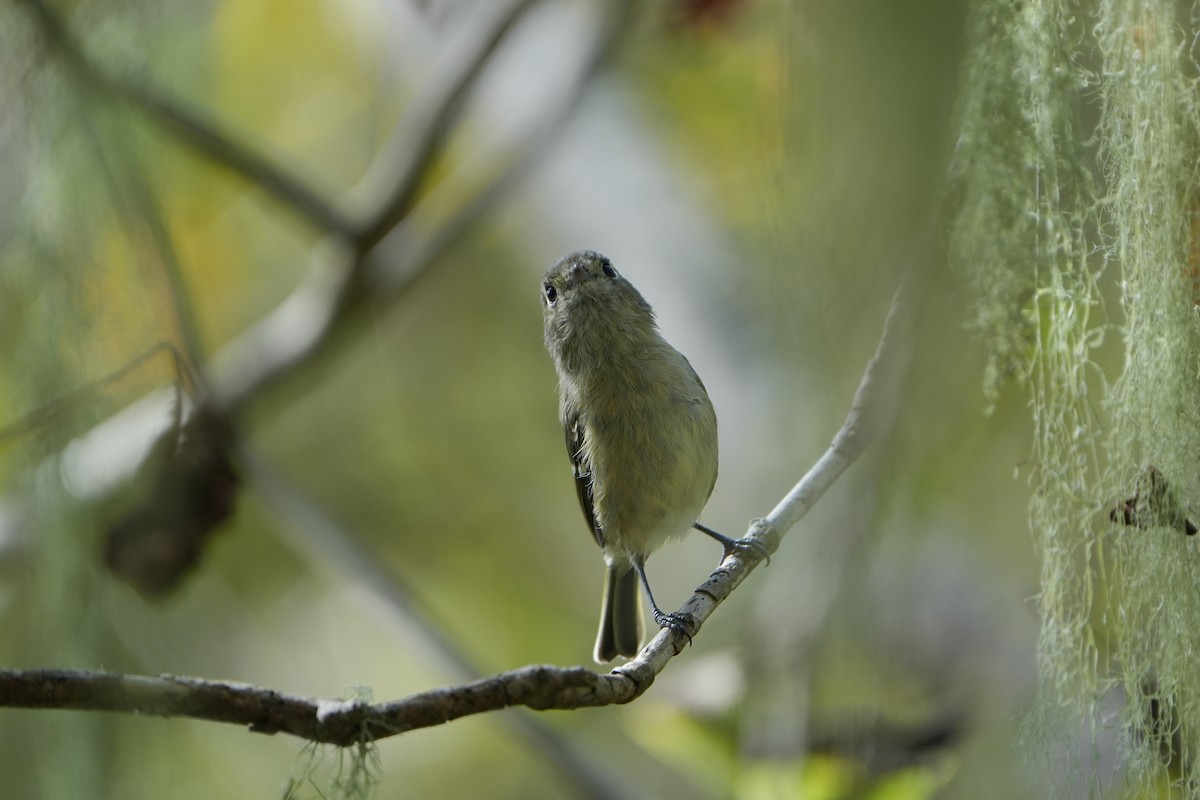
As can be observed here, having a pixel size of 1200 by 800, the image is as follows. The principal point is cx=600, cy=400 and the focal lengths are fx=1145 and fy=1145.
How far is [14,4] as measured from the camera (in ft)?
5.97

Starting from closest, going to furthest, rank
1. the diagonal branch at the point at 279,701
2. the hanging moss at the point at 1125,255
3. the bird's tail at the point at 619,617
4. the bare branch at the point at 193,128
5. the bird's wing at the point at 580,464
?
the diagonal branch at the point at 279,701, the hanging moss at the point at 1125,255, the bare branch at the point at 193,128, the bird's wing at the point at 580,464, the bird's tail at the point at 619,617

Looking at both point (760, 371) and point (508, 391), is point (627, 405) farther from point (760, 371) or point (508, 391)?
point (508, 391)

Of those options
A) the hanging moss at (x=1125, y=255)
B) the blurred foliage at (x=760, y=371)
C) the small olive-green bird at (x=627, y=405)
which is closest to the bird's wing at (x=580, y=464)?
the small olive-green bird at (x=627, y=405)

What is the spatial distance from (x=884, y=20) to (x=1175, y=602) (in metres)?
0.60

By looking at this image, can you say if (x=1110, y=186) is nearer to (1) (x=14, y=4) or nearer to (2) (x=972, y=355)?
(2) (x=972, y=355)

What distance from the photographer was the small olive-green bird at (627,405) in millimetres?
2539

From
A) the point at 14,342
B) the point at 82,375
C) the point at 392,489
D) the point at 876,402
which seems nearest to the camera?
the point at 876,402

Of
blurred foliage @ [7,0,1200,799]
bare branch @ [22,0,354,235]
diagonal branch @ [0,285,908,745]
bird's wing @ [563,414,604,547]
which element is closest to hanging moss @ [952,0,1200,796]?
blurred foliage @ [7,0,1200,799]

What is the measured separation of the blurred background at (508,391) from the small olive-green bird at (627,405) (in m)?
0.19

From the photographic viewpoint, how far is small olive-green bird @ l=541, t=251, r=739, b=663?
100.0 inches

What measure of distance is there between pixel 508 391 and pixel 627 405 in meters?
2.20

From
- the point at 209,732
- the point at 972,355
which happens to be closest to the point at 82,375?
the point at 972,355

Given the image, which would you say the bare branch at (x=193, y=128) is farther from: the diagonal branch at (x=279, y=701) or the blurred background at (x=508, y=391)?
A: the diagonal branch at (x=279, y=701)

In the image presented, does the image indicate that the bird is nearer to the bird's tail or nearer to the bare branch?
the bird's tail
